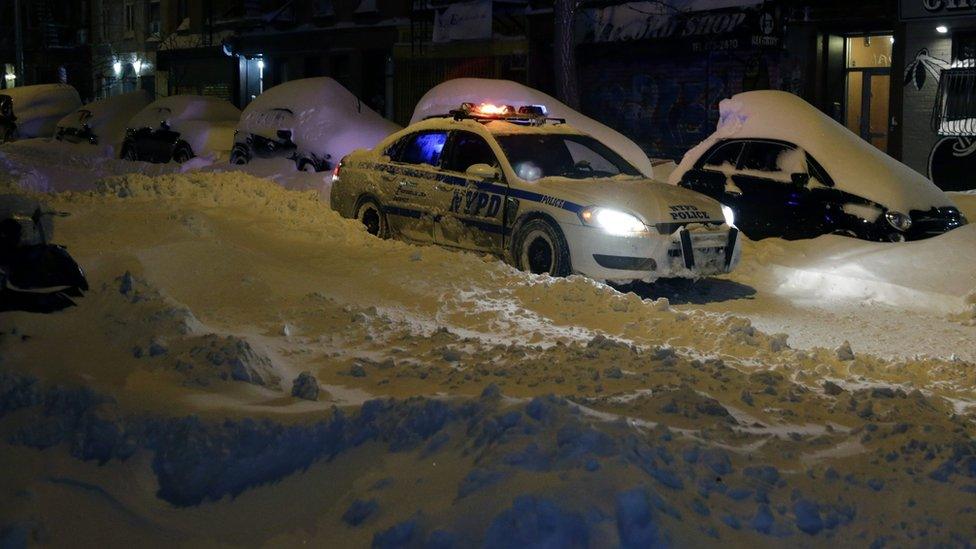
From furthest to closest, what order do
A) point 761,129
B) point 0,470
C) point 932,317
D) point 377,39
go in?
point 377,39
point 761,129
point 932,317
point 0,470

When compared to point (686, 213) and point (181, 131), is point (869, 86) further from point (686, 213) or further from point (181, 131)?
point (181, 131)

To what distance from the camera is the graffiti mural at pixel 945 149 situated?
18188 mm

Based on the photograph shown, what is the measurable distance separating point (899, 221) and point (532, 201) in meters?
4.03

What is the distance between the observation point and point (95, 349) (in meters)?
6.16

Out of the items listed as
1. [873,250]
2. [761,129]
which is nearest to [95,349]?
[873,250]

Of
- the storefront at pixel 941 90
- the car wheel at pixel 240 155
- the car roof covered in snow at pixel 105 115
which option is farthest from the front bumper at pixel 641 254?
the car roof covered in snow at pixel 105 115

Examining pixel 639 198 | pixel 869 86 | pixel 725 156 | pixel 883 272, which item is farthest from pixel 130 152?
pixel 883 272

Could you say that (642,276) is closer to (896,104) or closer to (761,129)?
(761,129)

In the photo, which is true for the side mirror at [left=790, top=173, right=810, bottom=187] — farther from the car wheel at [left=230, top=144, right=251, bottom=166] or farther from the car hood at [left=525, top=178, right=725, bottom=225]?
the car wheel at [left=230, top=144, right=251, bottom=166]

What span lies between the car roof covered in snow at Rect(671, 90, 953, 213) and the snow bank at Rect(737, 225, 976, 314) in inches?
25.9

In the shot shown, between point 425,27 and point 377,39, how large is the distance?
2.53 meters

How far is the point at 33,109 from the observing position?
1233 inches

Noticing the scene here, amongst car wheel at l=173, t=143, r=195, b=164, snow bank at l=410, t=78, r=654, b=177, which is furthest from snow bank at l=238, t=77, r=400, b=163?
car wheel at l=173, t=143, r=195, b=164

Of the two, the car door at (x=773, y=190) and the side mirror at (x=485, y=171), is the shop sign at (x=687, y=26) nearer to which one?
the car door at (x=773, y=190)
